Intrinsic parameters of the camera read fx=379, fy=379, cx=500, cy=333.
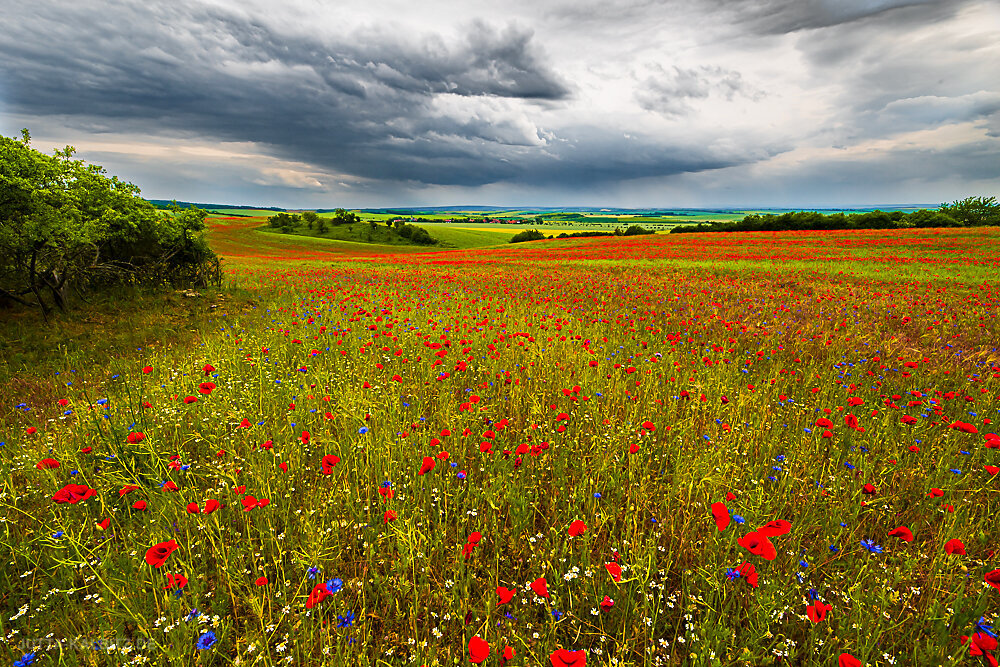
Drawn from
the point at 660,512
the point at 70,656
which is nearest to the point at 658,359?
the point at 660,512

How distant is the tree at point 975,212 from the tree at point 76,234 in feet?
275

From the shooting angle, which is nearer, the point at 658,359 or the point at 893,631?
the point at 893,631

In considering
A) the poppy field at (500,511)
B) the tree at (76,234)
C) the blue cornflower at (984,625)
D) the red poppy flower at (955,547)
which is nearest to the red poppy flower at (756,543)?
the poppy field at (500,511)

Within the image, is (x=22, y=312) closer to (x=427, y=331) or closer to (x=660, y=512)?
(x=427, y=331)

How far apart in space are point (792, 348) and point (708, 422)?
3.75 metres

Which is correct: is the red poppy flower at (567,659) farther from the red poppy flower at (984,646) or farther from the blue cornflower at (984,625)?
the blue cornflower at (984,625)

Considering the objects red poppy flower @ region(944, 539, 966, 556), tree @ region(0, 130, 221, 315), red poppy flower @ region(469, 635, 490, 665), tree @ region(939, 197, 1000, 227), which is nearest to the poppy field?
red poppy flower @ region(469, 635, 490, 665)

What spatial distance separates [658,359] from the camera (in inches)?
224

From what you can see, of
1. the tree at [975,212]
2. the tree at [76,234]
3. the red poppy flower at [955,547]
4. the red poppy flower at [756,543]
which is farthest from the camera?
the tree at [975,212]

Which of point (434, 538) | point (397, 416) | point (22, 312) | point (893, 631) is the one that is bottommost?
point (893, 631)

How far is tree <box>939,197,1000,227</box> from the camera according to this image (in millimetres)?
53062

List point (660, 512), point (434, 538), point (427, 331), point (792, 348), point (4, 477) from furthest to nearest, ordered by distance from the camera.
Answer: point (427, 331) → point (792, 348) → point (4, 477) → point (660, 512) → point (434, 538)

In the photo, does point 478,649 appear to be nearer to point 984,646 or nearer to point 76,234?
point 984,646

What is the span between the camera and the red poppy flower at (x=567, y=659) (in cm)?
125
